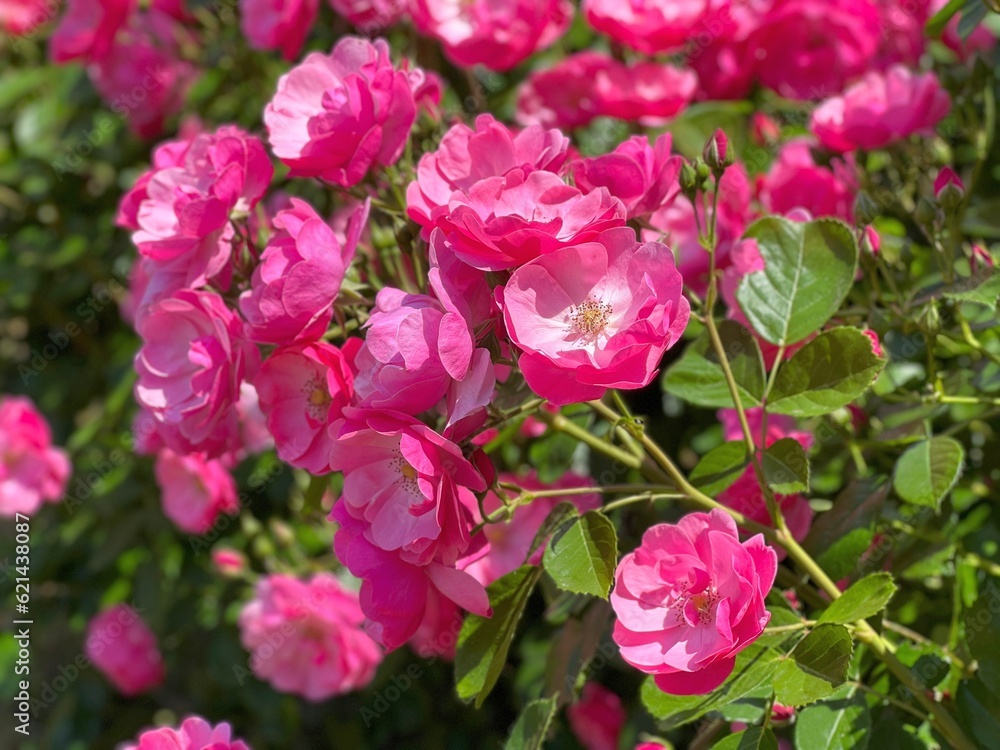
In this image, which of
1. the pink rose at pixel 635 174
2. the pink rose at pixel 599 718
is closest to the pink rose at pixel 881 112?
the pink rose at pixel 635 174

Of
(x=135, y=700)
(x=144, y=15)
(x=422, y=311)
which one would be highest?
(x=422, y=311)

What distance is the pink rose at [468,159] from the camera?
828 mm

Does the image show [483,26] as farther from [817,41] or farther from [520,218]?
[520,218]

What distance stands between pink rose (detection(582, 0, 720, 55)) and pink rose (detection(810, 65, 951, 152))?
11.5 inches

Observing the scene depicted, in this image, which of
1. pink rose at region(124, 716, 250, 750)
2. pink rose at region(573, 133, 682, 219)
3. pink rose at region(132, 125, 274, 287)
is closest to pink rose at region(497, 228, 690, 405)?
pink rose at region(573, 133, 682, 219)

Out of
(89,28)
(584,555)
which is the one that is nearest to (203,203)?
(584,555)

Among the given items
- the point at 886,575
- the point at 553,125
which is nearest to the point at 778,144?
the point at 553,125

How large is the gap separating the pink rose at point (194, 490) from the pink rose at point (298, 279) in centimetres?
91

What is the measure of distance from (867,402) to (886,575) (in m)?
0.48

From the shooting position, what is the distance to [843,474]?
1.29m

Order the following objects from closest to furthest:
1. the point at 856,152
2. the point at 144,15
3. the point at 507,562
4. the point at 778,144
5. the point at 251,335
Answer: the point at 251,335 → the point at 507,562 → the point at 856,152 → the point at 778,144 → the point at 144,15

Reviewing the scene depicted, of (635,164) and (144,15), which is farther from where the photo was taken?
(144,15)

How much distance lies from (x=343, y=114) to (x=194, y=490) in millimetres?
1056

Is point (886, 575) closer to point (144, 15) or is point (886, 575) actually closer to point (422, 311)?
point (422, 311)
